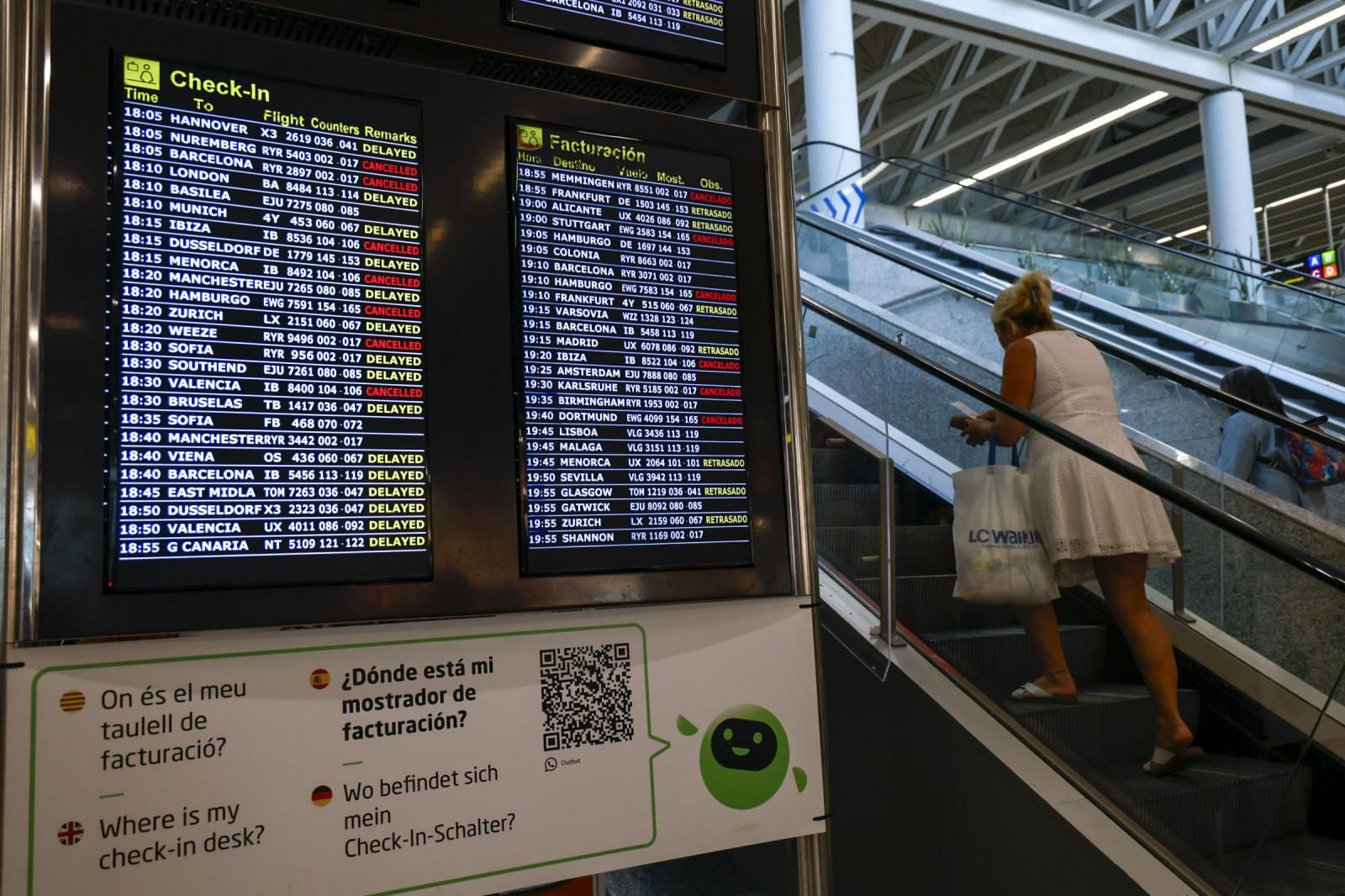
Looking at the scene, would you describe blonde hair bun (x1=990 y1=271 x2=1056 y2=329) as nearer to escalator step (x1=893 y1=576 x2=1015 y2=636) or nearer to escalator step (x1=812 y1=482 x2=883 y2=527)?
escalator step (x1=812 y1=482 x2=883 y2=527)

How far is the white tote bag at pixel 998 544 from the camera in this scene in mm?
3639

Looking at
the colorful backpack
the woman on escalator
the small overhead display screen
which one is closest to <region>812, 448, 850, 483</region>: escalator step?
the woman on escalator

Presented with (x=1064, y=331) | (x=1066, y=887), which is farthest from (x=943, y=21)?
(x=1066, y=887)

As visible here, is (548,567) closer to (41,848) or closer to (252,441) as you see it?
(252,441)

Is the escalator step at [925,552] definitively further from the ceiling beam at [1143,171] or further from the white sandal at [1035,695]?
the ceiling beam at [1143,171]

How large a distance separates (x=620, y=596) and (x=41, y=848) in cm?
115

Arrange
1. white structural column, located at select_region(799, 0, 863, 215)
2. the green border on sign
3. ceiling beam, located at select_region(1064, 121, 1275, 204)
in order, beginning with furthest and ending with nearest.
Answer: ceiling beam, located at select_region(1064, 121, 1275, 204)
white structural column, located at select_region(799, 0, 863, 215)
the green border on sign

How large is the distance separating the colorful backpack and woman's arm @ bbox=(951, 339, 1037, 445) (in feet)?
7.18

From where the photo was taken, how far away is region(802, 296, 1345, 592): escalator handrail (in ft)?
9.59

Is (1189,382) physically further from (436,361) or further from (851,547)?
(436,361)

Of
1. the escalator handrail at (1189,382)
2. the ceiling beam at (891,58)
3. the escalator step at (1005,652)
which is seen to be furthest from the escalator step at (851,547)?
the ceiling beam at (891,58)

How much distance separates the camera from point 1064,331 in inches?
158

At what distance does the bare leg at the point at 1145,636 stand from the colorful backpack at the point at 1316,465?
227 cm

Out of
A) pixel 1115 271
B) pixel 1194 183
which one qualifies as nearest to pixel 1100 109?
pixel 1194 183
